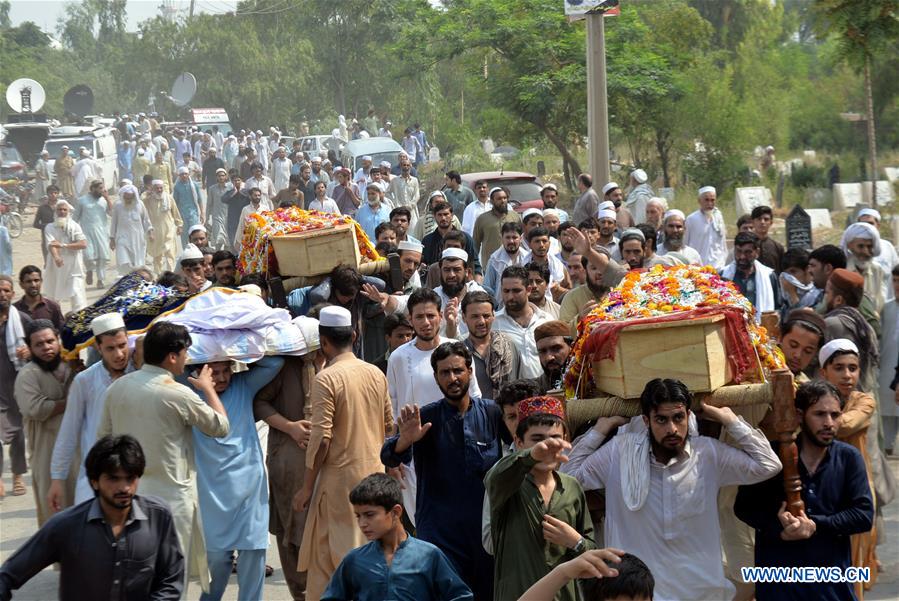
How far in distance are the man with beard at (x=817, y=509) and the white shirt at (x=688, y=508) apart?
0.18m

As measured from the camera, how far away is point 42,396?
8781 mm

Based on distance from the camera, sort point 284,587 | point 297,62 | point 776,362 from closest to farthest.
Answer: point 776,362, point 284,587, point 297,62

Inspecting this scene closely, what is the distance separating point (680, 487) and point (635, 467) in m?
0.21

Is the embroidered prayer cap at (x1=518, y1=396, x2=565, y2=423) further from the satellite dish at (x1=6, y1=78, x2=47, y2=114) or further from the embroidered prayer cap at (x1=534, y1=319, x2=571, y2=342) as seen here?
the satellite dish at (x1=6, y1=78, x2=47, y2=114)

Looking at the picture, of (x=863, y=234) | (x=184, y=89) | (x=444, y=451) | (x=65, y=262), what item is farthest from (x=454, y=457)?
(x=184, y=89)

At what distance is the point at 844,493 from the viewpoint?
5.66 meters

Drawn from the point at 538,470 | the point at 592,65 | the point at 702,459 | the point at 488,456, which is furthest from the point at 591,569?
the point at 592,65

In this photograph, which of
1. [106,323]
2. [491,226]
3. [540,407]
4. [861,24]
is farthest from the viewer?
[491,226]

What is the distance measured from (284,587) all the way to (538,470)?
11.0 feet

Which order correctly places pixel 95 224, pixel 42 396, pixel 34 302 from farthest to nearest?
1. pixel 95 224
2. pixel 34 302
3. pixel 42 396

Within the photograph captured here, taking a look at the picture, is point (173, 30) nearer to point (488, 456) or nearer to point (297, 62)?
point (297, 62)

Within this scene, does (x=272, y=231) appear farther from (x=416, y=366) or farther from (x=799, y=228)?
(x=799, y=228)

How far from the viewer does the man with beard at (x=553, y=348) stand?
23.5 feet

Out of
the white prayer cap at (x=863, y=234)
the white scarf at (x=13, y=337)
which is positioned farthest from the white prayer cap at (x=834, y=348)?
the white scarf at (x=13, y=337)
